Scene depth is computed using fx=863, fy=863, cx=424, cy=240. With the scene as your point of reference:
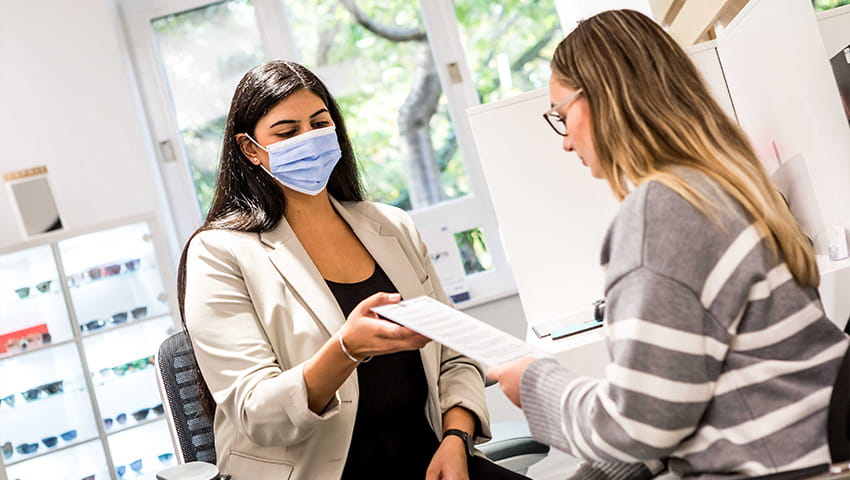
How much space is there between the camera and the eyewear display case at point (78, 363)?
408 cm

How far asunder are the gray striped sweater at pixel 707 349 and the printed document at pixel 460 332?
20 centimetres

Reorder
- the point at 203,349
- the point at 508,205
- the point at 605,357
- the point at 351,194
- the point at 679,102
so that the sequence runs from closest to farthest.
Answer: the point at 679,102 → the point at 203,349 → the point at 605,357 → the point at 351,194 → the point at 508,205

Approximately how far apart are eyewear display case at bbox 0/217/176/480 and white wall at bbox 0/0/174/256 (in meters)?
0.26

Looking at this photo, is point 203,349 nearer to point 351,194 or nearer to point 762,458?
point 351,194

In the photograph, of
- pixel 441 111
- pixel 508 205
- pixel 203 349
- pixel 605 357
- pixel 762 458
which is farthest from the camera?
pixel 441 111

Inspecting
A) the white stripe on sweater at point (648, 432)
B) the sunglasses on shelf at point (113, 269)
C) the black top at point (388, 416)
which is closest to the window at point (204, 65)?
the sunglasses on shelf at point (113, 269)

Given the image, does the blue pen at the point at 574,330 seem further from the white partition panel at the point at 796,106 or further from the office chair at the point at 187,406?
the office chair at the point at 187,406

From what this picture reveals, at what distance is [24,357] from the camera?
4.15m

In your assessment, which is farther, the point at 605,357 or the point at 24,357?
the point at 24,357

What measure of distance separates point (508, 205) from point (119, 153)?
8.86ft

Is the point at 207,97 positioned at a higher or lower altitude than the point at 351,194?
higher

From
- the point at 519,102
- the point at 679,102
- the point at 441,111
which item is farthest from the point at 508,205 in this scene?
the point at 441,111

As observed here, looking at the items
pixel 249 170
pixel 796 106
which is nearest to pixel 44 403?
pixel 249 170

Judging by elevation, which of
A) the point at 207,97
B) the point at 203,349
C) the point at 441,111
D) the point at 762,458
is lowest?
the point at 762,458
